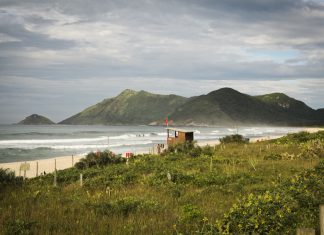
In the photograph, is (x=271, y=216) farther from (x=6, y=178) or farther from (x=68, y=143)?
(x=68, y=143)

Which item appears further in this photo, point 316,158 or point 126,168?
point 316,158

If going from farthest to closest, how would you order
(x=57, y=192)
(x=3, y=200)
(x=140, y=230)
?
(x=57, y=192) → (x=3, y=200) → (x=140, y=230)

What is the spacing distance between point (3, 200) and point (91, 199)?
289 cm

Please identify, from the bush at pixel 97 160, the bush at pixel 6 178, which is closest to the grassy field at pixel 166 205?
the bush at pixel 6 178

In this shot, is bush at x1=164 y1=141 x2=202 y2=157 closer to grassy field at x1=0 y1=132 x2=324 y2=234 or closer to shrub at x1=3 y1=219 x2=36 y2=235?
grassy field at x1=0 y1=132 x2=324 y2=234

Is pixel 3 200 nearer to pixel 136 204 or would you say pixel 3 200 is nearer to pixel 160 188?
pixel 136 204

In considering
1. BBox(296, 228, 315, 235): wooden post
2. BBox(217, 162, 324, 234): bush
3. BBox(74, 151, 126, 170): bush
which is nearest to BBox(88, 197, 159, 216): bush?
BBox(217, 162, 324, 234): bush

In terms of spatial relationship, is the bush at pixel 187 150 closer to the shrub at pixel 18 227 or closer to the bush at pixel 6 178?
the bush at pixel 6 178

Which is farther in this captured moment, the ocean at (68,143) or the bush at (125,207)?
the ocean at (68,143)


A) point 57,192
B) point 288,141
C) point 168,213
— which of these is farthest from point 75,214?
point 288,141

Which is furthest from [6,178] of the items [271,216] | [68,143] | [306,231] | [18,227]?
[68,143]

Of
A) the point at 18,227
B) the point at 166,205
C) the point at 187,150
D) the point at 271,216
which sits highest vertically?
the point at 271,216

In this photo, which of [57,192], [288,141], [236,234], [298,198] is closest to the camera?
[236,234]

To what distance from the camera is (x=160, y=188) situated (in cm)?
1522
